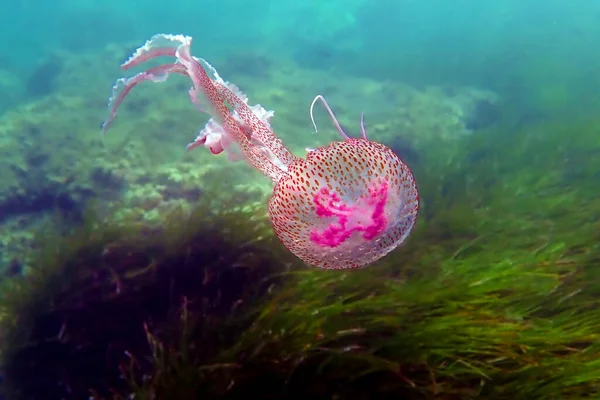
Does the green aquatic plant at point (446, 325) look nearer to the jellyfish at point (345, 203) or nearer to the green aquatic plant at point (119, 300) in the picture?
the green aquatic plant at point (119, 300)

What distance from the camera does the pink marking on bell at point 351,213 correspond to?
1.94m

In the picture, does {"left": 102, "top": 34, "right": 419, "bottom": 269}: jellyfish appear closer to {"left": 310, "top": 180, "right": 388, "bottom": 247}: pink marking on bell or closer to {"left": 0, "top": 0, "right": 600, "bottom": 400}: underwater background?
{"left": 310, "top": 180, "right": 388, "bottom": 247}: pink marking on bell

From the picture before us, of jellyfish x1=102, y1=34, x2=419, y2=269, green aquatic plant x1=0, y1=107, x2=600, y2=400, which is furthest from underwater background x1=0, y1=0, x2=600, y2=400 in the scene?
jellyfish x1=102, y1=34, x2=419, y2=269

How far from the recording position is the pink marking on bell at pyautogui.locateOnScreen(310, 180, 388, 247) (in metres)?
1.94

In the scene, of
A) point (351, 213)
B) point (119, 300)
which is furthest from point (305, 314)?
point (119, 300)

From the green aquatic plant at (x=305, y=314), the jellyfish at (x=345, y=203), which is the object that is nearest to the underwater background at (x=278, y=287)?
the green aquatic plant at (x=305, y=314)

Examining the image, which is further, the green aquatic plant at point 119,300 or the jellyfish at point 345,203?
the green aquatic plant at point 119,300

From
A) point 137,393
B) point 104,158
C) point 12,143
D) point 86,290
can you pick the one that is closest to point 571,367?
point 137,393

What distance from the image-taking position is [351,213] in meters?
1.96

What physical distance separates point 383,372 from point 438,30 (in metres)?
34.5

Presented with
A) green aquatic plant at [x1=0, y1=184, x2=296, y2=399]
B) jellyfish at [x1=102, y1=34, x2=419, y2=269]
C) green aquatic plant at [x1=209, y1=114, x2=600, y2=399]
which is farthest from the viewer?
green aquatic plant at [x1=0, y1=184, x2=296, y2=399]

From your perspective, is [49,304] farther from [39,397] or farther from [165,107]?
[165,107]

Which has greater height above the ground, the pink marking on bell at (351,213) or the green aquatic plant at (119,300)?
the pink marking on bell at (351,213)

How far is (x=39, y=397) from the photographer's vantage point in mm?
2979
